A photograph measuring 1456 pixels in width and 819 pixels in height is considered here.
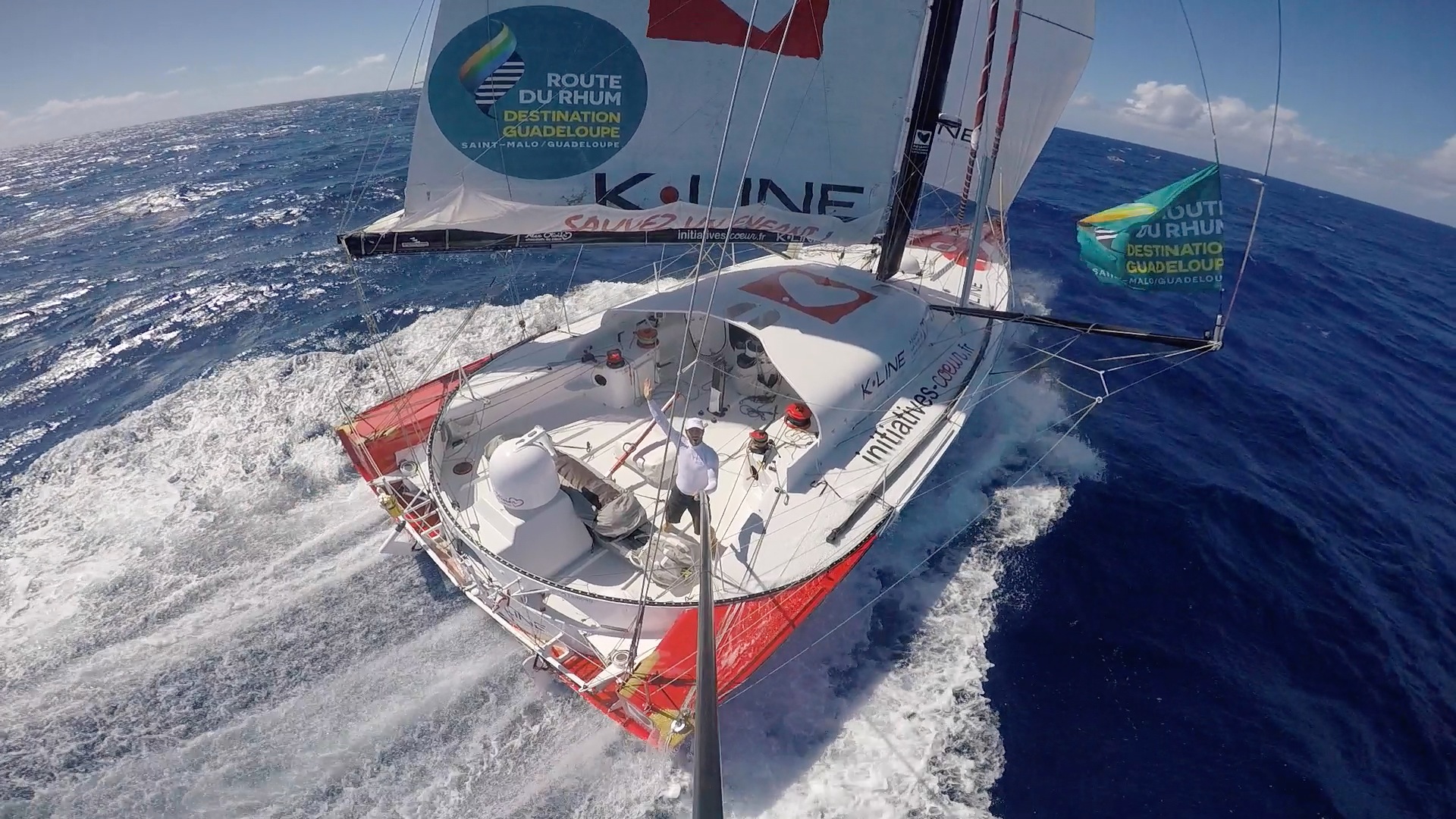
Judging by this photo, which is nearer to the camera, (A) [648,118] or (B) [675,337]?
(A) [648,118]

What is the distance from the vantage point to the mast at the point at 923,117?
827 cm

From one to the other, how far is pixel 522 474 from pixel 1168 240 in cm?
813

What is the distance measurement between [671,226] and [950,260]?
708 centimetres

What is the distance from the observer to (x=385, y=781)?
607 centimetres


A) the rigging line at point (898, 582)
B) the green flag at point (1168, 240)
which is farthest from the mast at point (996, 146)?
the rigging line at point (898, 582)

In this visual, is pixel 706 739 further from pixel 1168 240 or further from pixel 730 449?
pixel 1168 240

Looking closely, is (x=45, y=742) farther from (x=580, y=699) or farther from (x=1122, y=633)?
(x=1122, y=633)

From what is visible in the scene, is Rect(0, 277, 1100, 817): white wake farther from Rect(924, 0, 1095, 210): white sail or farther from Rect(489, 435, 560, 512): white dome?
Rect(924, 0, 1095, 210): white sail

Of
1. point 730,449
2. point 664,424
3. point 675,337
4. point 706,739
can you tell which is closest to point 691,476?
point 664,424

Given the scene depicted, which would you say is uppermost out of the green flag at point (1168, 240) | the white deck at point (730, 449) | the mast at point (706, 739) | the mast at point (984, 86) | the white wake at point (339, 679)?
the mast at point (984, 86)

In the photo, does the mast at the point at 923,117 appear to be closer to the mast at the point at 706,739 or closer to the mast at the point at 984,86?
the mast at the point at 984,86

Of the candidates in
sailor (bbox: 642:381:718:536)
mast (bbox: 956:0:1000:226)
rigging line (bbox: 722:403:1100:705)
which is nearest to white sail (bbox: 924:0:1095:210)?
mast (bbox: 956:0:1000:226)

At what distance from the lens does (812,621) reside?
26.4ft

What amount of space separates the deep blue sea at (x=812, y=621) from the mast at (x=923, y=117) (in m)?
4.40
